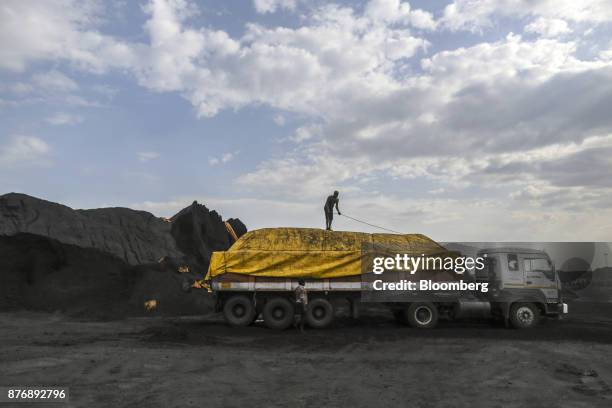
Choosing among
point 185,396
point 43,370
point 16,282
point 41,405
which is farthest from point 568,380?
point 16,282

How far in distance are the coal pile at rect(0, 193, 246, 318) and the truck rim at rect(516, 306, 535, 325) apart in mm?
13873

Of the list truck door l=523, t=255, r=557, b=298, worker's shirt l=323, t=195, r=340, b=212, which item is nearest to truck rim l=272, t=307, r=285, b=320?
worker's shirt l=323, t=195, r=340, b=212

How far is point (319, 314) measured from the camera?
56.6 ft

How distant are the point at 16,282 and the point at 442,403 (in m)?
27.0

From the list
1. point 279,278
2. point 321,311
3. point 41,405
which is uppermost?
point 279,278

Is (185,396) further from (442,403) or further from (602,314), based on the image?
(602,314)

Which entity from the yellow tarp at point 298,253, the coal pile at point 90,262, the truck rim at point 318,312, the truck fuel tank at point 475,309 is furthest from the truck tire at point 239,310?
the truck fuel tank at point 475,309

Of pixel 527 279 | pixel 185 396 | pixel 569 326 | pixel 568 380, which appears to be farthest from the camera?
pixel 569 326

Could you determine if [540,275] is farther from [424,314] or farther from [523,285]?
[424,314]

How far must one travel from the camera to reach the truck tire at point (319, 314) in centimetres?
1720

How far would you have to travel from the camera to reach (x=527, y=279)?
16750 millimetres

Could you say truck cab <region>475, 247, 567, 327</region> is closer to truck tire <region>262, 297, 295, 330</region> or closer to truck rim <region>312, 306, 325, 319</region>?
truck rim <region>312, 306, 325, 319</region>

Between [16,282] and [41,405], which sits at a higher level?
[16,282]

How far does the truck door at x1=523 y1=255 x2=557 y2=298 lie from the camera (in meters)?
16.8
